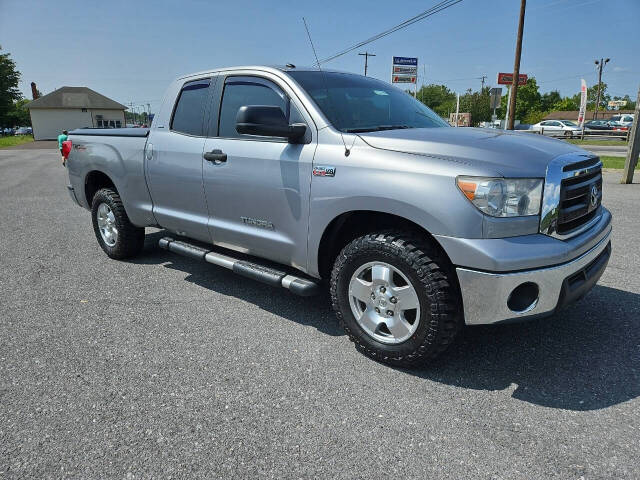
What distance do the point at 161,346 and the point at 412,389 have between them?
1762 millimetres

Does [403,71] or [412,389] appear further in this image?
[403,71]

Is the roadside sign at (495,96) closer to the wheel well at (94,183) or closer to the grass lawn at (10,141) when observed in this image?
the wheel well at (94,183)

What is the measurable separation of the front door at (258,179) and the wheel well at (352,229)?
158 millimetres

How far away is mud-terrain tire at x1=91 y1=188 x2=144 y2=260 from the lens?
16.5ft

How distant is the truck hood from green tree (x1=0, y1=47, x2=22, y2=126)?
2997 inches

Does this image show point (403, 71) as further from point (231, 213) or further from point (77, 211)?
point (231, 213)

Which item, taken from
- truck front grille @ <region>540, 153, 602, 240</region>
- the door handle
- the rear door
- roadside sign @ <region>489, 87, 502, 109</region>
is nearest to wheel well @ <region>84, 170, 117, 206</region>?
the rear door

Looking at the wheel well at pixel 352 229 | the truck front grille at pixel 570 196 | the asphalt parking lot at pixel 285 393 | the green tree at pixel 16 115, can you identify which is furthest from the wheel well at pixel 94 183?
the green tree at pixel 16 115

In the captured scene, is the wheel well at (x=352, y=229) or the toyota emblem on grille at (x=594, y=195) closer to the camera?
the wheel well at (x=352, y=229)

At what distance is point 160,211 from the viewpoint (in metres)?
4.45

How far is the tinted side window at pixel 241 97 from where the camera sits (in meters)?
3.54

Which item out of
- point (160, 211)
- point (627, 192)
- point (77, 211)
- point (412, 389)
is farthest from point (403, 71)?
point (412, 389)

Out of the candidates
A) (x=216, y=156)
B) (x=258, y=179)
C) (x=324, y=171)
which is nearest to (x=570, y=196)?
(x=324, y=171)

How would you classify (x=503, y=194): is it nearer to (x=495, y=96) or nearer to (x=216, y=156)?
(x=216, y=156)
